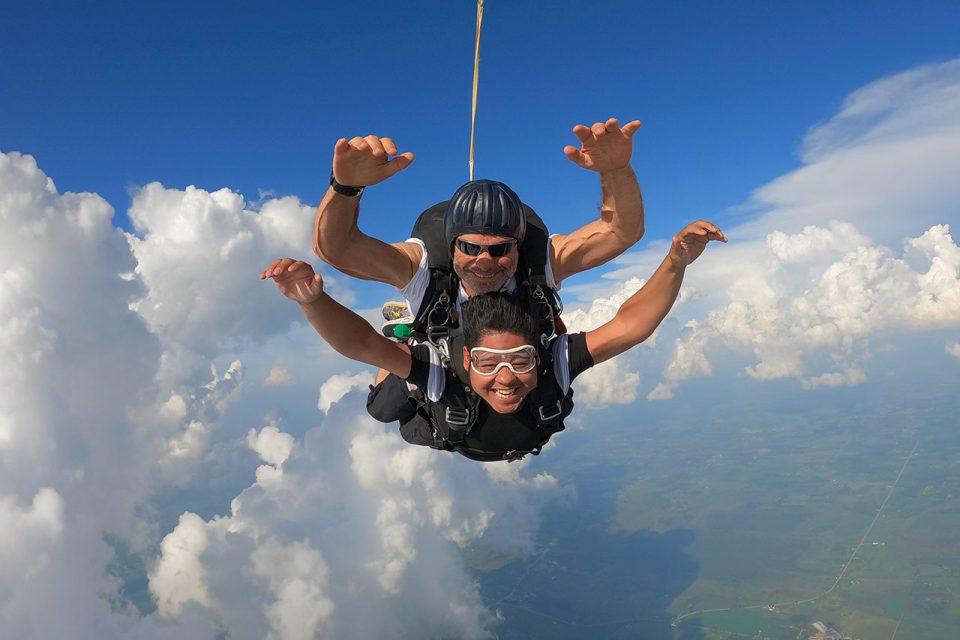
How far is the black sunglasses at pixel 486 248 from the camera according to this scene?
3.93m

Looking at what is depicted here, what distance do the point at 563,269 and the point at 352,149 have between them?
2.15m

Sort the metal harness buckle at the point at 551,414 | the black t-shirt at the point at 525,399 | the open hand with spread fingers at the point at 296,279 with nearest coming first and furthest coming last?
the open hand with spread fingers at the point at 296,279
the black t-shirt at the point at 525,399
the metal harness buckle at the point at 551,414

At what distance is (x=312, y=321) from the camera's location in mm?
3305

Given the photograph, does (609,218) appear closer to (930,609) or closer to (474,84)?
(474,84)

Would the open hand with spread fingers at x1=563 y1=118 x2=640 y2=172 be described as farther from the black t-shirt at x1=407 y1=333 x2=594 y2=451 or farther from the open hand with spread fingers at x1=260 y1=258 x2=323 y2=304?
the open hand with spread fingers at x1=260 y1=258 x2=323 y2=304

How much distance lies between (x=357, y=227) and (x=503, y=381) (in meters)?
1.50

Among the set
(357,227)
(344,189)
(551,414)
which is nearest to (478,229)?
(357,227)

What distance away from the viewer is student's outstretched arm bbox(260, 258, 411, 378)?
2.99 metres

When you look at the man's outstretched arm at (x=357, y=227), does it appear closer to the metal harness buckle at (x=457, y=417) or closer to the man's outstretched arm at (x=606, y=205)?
the metal harness buckle at (x=457, y=417)

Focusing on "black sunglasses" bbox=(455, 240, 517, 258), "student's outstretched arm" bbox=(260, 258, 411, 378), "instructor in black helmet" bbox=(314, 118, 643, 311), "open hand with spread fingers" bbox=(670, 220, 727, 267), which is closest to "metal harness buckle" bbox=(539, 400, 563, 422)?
"instructor in black helmet" bbox=(314, 118, 643, 311)

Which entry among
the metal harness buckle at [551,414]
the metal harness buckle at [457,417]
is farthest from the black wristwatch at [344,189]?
the metal harness buckle at [551,414]

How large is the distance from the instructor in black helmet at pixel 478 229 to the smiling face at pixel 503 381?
16.6 inches

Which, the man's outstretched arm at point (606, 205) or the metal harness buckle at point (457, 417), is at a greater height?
the man's outstretched arm at point (606, 205)

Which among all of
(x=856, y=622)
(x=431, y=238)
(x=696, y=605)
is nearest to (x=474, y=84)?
(x=431, y=238)
